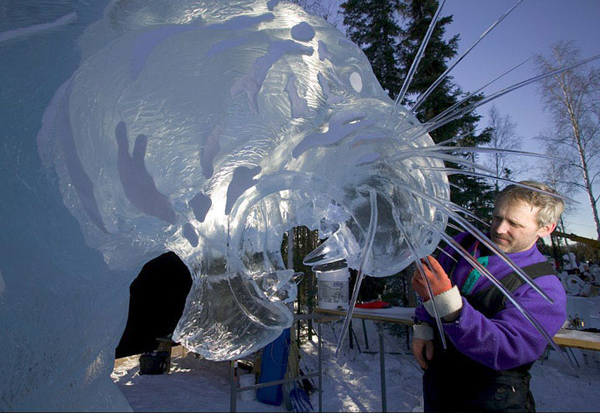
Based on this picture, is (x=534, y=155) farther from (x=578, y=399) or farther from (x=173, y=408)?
(x=578, y=399)

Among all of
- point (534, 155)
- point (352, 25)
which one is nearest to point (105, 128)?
point (534, 155)

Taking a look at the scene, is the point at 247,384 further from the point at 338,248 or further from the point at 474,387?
the point at 338,248

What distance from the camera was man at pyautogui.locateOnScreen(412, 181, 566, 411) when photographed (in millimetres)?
1071

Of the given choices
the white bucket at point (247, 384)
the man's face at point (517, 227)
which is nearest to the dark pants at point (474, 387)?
the man's face at point (517, 227)

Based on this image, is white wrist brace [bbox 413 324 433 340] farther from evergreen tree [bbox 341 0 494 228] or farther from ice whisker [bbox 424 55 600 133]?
evergreen tree [bbox 341 0 494 228]

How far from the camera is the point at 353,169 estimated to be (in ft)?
1.45

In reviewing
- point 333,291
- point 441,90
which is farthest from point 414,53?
point 333,291

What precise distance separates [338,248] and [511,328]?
2.71ft

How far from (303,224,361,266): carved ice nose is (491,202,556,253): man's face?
0.82m

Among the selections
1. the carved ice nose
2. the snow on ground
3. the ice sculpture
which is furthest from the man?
the snow on ground

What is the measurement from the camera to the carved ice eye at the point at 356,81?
0.43m

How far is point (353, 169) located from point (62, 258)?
364 millimetres

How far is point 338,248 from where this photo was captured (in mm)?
604

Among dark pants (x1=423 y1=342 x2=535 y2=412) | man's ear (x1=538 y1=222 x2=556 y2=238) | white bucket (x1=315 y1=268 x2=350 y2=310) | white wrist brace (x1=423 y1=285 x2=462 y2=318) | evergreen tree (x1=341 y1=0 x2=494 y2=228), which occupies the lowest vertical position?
white bucket (x1=315 y1=268 x2=350 y2=310)
